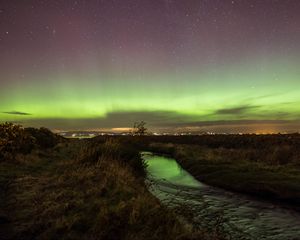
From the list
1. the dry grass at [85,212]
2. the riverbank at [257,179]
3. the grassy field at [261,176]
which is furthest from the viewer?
the grassy field at [261,176]

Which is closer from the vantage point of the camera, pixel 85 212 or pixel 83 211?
pixel 85 212

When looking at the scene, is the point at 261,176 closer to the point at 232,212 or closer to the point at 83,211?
the point at 232,212

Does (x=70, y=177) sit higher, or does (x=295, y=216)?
(x=70, y=177)

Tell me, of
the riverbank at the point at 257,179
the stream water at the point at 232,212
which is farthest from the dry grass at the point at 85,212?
the riverbank at the point at 257,179

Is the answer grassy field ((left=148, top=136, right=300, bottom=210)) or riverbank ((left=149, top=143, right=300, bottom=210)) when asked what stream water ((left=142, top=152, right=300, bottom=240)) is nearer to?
riverbank ((left=149, top=143, right=300, bottom=210))

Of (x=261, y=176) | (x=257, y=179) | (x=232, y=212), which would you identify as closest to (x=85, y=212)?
(x=232, y=212)

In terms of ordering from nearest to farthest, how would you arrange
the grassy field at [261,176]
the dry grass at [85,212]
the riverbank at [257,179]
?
the dry grass at [85,212] < the riverbank at [257,179] < the grassy field at [261,176]

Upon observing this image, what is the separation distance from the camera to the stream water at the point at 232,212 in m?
13.9

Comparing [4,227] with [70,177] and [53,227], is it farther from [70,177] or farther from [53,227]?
[70,177]

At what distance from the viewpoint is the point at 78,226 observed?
11.6 meters

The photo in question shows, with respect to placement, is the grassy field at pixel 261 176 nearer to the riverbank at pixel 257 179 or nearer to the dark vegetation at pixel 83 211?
the riverbank at pixel 257 179

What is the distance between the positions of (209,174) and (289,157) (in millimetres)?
11079

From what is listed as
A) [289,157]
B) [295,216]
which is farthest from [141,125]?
[295,216]

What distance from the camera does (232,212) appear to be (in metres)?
17.3
